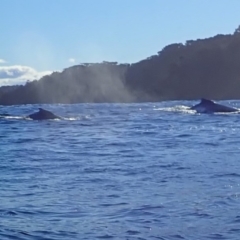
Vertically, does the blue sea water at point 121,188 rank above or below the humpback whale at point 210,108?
below

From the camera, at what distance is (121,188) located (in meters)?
14.1

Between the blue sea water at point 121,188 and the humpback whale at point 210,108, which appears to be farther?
the humpback whale at point 210,108

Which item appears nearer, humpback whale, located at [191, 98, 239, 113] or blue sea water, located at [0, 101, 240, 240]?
blue sea water, located at [0, 101, 240, 240]

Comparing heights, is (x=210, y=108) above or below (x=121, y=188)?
above

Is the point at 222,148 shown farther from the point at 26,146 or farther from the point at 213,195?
the point at 213,195

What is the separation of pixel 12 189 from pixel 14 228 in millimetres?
3202

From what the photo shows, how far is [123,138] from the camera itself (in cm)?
2681

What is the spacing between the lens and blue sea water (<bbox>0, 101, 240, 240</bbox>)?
1096 cm

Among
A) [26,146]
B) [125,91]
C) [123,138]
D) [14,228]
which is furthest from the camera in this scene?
[125,91]

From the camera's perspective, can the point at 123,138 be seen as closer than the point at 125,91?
Yes

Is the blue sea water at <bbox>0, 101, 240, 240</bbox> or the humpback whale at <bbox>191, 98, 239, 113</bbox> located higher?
the humpback whale at <bbox>191, 98, 239, 113</bbox>

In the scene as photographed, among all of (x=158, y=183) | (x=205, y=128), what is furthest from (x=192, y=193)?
(x=205, y=128)

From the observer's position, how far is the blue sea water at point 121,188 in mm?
10961

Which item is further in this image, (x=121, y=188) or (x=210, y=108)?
(x=210, y=108)
